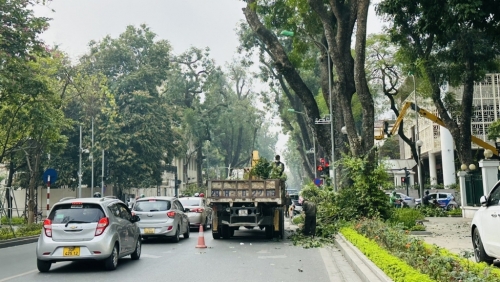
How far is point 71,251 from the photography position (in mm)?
11172

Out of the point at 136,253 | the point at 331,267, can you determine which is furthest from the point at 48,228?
the point at 331,267

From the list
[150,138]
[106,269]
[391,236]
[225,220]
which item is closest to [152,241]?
[225,220]

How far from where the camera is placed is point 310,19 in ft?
86.7

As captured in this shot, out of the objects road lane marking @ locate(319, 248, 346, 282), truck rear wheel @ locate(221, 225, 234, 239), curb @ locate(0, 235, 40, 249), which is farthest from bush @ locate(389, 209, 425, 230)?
curb @ locate(0, 235, 40, 249)

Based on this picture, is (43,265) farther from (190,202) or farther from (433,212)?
(433,212)

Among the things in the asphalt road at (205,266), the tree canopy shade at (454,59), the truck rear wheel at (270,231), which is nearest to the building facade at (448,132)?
the tree canopy shade at (454,59)

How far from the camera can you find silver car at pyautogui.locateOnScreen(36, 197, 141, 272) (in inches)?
439

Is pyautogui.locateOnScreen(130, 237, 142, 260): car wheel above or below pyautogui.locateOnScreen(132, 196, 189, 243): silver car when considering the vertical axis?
below

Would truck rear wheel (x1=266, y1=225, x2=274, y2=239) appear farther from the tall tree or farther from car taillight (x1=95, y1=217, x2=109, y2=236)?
the tall tree

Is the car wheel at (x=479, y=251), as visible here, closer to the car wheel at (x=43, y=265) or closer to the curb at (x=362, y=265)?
the curb at (x=362, y=265)

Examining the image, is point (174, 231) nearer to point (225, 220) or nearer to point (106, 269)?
point (225, 220)

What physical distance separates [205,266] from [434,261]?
5.41 meters

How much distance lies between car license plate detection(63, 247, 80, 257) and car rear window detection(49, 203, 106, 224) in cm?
58

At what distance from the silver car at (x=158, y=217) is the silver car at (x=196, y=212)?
4566 millimetres
